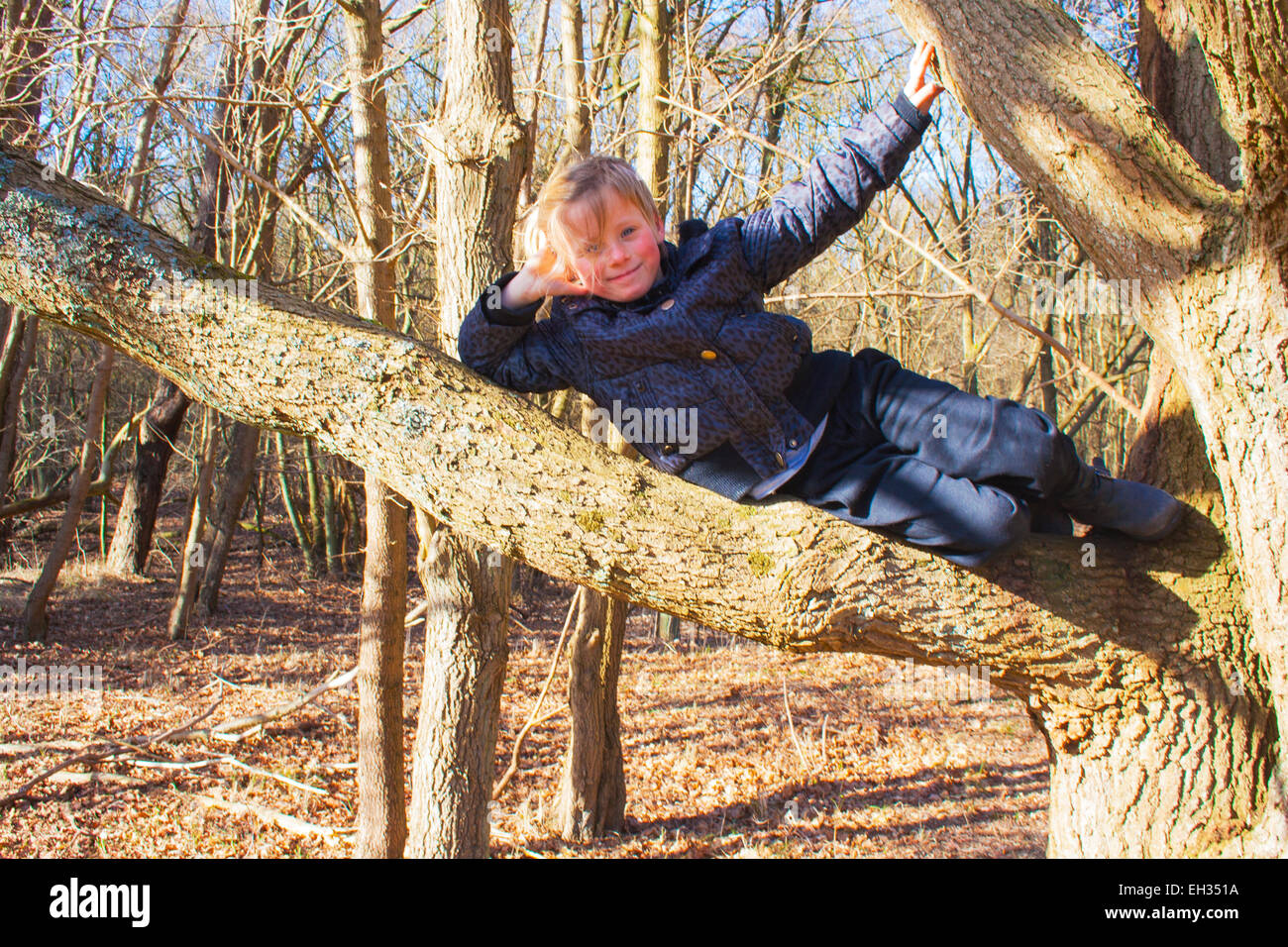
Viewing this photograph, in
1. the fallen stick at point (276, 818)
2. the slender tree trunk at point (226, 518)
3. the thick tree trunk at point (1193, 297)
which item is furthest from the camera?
→ the slender tree trunk at point (226, 518)

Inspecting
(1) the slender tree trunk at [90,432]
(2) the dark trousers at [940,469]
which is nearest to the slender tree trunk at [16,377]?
(1) the slender tree trunk at [90,432]

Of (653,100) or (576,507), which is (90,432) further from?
(576,507)

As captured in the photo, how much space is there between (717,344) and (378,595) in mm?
3142

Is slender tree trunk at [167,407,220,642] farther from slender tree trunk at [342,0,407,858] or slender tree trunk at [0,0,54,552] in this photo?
slender tree trunk at [342,0,407,858]

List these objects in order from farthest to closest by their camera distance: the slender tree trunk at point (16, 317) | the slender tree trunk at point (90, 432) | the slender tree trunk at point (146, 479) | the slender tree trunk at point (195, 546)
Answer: the slender tree trunk at point (146, 479) < the slender tree trunk at point (195, 546) < the slender tree trunk at point (90, 432) < the slender tree trunk at point (16, 317)

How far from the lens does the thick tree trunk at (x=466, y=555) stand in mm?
3699

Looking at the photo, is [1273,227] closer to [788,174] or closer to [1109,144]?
[1109,144]

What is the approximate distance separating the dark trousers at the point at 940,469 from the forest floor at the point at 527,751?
4397mm

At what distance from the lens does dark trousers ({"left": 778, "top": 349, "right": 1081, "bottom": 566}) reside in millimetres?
1917

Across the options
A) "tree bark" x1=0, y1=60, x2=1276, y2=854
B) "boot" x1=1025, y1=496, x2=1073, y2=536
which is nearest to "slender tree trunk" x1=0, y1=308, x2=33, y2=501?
"tree bark" x1=0, y1=60, x2=1276, y2=854

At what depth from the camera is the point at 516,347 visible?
2301 mm

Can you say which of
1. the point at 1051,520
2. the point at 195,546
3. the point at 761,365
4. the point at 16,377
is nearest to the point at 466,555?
the point at 761,365

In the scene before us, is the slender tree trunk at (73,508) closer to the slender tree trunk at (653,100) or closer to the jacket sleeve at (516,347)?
the slender tree trunk at (653,100)
